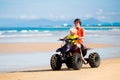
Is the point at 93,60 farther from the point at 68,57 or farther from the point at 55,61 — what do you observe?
the point at 55,61

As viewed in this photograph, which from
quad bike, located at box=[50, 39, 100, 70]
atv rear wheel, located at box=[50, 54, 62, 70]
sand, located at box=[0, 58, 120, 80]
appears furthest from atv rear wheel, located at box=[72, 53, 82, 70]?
atv rear wheel, located at box=[50, 54, 62, 70]

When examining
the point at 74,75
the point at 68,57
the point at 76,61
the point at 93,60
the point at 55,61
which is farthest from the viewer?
the point at 93,60

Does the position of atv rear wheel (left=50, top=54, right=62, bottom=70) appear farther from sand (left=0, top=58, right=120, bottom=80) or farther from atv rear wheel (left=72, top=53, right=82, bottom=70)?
sand (left=0, top=58, right=120, bottom=80)

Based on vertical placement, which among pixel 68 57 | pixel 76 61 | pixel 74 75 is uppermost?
pixel 68 57

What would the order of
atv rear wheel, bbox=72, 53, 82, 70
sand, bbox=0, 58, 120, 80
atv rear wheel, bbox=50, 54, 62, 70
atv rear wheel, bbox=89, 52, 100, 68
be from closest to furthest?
sand, bbox=0, 58, 120, 80
atv rear wheel, bbox=72, 53, 82, 70
atv rear wheel, bbox=50, 54, 62, 70
atv rear wheel, bbox=89, 52, 100, 68

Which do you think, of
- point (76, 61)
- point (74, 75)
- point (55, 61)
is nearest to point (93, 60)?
point (76, 61)

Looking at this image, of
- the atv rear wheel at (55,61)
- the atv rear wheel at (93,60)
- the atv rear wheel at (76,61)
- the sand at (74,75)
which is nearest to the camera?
the sand at (74,75)

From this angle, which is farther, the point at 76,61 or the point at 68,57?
the point at 68,57

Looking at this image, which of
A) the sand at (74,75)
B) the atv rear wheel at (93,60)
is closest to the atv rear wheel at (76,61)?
the sand at (74,75)

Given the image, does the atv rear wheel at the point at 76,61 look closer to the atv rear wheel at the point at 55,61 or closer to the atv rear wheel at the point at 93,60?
the atv rear wheel at the point at 55,61

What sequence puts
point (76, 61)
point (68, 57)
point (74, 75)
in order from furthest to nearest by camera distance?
point (68, 57)
point (76, 61)
point (74, 75)

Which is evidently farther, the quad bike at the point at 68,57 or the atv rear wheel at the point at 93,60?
the atv rear wheel at the point at 93,60

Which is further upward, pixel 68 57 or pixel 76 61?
pixel 68 57

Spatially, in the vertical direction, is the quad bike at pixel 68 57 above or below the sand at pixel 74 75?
above
